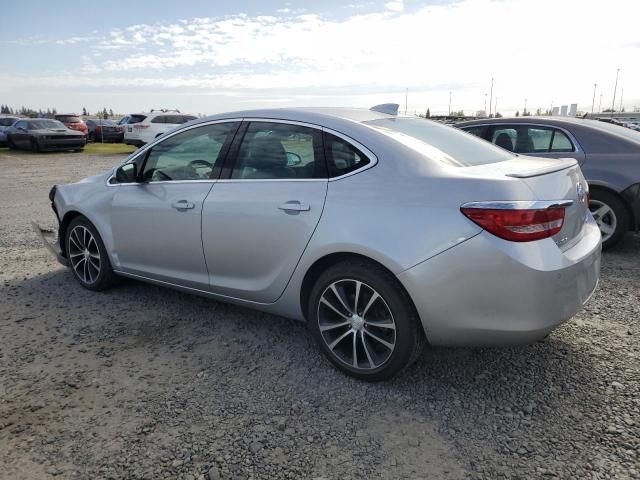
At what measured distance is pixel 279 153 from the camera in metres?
3.53

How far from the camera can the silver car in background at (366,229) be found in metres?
2.66

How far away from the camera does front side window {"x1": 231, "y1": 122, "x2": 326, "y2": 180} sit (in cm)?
332

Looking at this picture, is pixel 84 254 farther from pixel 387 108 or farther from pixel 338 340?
pixel 387 108

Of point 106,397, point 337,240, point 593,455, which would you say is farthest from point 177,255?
point 593,455

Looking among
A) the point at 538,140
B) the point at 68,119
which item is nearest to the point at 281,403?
the point at 538,140

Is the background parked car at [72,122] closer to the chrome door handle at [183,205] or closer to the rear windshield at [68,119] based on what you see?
the rear windshield at [68,119]

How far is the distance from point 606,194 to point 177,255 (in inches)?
188

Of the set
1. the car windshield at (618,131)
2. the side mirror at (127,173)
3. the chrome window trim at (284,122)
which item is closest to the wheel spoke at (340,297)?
the chrome window trim at (284,122)

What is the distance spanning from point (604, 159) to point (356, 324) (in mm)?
4309

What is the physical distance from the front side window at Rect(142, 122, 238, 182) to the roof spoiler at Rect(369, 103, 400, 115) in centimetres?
111

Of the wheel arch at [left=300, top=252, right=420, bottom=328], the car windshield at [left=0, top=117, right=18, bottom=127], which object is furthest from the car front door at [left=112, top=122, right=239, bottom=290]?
the car windshield at [left=0, top=117, right=18, bottom=127]

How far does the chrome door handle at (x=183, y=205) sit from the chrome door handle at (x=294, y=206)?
850mm

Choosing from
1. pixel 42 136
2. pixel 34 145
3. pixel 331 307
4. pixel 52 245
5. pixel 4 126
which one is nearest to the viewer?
pixel 331 307

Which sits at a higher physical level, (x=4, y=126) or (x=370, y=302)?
(x=4, y=126)
